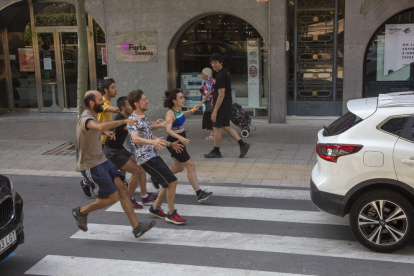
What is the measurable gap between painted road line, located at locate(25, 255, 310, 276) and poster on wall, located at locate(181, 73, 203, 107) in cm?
937

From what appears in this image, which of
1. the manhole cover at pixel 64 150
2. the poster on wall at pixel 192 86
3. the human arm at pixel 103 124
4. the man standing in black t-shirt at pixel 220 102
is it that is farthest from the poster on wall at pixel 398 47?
the human arm at pixel 103 124

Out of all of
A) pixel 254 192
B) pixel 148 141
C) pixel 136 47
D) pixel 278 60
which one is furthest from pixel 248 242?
pixel 136 47

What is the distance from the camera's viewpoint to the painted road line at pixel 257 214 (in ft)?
21.6

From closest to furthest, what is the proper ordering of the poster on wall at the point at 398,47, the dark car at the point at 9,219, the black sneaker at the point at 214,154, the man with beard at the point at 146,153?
the dark car at the point at 9,219 < the man with beard at the point at 146,153 < the black sneaker at the point at 214,154 < the poster on wall at the point at 398,47

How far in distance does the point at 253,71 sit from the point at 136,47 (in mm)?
3315

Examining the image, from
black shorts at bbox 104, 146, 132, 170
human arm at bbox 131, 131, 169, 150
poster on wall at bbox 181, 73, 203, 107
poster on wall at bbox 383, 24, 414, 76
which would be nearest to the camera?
human arm at bbox 131, 131, 169, 150

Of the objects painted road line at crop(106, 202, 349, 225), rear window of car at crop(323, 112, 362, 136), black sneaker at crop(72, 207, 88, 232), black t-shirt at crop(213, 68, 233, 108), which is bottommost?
painted road line at crop(106, 202, 349, 225)

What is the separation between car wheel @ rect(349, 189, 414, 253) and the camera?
529 centimetres

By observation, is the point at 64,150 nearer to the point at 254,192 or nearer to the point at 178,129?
the point at 178,129

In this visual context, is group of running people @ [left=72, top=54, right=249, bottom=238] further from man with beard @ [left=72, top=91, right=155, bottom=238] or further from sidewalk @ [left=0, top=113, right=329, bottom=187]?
sidewalk @ [left=0, top=113, right=329, bottom=187]

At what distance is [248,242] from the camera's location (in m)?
5.89

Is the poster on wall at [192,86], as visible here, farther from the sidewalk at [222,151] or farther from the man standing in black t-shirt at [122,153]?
the man standing in black t-shirt at [122,153]

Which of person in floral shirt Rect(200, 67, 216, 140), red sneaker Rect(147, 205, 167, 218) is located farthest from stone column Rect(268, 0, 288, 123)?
red sneaker Rect(147, 205, 167, 218)

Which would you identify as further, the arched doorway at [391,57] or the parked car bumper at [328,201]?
the arched doorway at [391,57]
